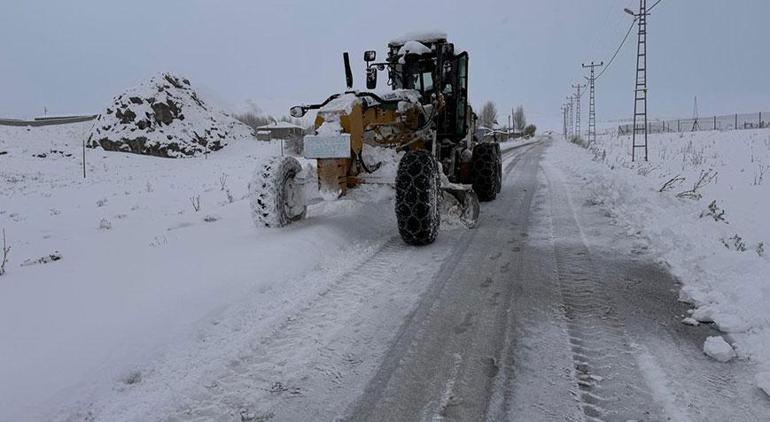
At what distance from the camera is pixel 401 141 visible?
257 inches

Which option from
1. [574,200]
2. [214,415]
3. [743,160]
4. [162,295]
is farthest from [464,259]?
[743,160]

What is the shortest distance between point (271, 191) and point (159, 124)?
23881 millimetres

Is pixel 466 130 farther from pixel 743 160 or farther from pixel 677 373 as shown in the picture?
pixel 743 160

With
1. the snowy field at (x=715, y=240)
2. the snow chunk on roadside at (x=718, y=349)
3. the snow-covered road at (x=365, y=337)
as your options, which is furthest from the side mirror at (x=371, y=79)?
the snow chunk on roadside at (x=718, y=349)

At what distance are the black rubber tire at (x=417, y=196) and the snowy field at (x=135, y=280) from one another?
56cm

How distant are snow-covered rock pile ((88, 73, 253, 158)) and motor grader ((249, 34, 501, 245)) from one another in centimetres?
2073

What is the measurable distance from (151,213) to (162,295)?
252 inches

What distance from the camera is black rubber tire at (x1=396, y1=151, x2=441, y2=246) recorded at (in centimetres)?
537

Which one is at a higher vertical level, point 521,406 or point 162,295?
point 162,295

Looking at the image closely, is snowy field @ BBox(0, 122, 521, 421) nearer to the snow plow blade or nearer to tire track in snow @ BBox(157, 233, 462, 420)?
tire track in snow @ BBox(157, 233, 462, 420)

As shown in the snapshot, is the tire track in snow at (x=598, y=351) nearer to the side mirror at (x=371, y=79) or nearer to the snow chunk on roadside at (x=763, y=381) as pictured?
the snow chunk on roadside at (x=763, y=381)

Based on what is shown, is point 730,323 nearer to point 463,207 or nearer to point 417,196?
point 417,196

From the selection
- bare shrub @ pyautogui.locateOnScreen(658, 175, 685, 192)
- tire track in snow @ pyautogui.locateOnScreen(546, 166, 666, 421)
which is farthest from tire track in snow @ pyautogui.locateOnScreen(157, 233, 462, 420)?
bare shrub @ pyautogui.locateOnScreen(658, 175, 685, 192)

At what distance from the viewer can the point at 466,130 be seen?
8.88 metres
